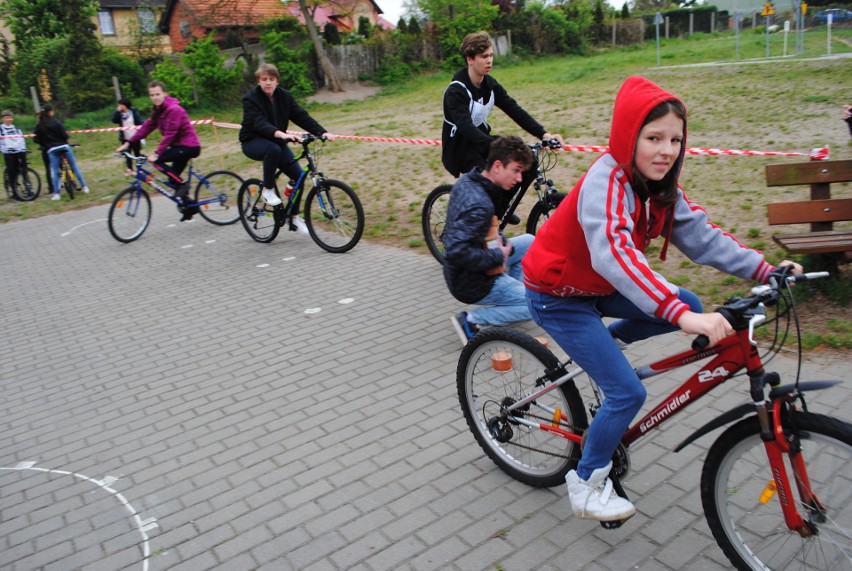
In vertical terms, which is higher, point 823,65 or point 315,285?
point 823,65

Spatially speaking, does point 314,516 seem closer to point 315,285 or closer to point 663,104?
point 663,104

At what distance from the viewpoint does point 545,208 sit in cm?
654

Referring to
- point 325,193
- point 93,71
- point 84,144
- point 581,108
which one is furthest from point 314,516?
point 93,71

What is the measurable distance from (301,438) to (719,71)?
70.4 feet

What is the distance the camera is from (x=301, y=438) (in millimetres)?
4340

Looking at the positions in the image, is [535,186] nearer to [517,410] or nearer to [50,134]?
[517,410]

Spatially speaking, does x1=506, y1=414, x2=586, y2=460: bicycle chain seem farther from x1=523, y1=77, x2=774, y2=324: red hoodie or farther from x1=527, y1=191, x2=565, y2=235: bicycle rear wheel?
Answer: x1=527, y1=191, x2=565, y2=235: bicycle rear wheel

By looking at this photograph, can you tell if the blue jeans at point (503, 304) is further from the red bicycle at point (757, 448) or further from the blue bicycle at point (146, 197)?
the blue bicycle at point (146, 197)

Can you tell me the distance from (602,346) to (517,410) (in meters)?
0.80

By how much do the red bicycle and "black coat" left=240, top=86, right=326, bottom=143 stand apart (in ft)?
18.6

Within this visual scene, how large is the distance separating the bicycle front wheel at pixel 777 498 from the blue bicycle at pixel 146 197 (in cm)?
822

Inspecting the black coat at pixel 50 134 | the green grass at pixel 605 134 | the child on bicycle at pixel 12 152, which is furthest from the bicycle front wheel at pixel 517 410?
the child on bicycle at pixel 12 152

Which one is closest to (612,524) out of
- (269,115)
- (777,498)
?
(777,498)

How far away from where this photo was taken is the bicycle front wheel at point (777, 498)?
244cm
